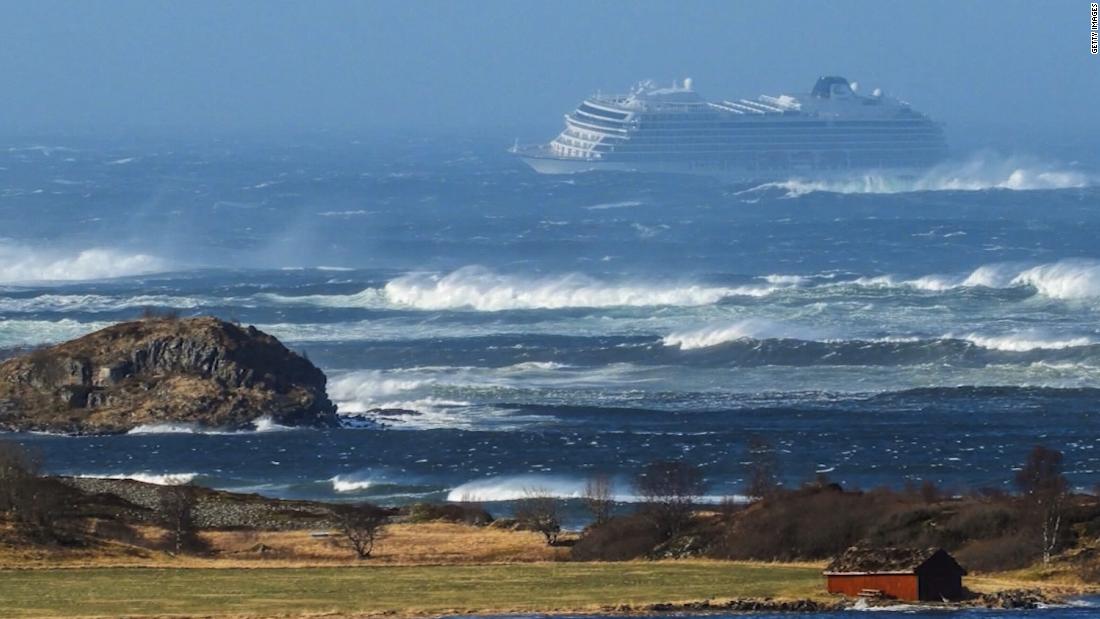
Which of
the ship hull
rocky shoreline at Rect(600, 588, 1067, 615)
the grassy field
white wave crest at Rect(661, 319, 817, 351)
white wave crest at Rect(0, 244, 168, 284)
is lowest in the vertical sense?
rocky shoreline at Rect(600, 588, 1067, 615)

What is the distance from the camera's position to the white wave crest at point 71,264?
110m

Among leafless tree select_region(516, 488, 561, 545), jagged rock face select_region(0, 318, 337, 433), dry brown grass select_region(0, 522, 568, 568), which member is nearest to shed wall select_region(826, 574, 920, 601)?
dry brown grass select_region(0, 522, 568, 568)

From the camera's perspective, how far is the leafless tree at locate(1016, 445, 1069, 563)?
4469 centimetres

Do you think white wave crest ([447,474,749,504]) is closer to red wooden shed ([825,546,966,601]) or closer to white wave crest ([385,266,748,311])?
red wooden shed ([825,546,966,601])

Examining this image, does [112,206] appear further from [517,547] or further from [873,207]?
[517,547]

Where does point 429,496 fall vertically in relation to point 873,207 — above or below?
below

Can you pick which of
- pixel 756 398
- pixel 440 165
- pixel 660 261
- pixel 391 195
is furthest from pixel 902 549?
pixel 440 165

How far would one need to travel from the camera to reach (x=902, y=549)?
138ft

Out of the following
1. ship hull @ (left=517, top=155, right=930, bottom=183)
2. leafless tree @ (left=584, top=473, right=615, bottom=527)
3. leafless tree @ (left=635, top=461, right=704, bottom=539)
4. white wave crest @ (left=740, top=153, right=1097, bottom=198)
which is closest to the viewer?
leafless tree @ (left=635, top=461, right=704, bottom=539)

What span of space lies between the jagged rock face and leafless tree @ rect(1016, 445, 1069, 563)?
73.4 ft

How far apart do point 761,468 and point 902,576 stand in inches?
541

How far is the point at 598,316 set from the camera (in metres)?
91.2

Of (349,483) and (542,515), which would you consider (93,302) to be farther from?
(542,515)

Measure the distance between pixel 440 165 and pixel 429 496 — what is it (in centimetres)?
14373
